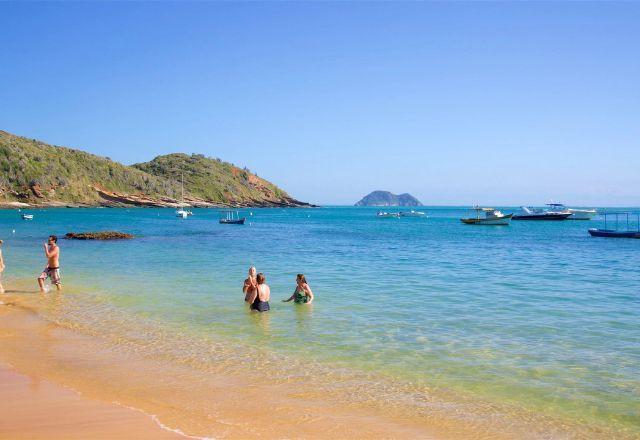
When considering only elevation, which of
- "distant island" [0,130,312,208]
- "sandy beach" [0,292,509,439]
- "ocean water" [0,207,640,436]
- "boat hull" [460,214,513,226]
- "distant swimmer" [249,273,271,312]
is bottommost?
"ocean water" [0,207,640,436]

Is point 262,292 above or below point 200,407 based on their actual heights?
above

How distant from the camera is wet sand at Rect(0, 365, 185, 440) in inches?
257

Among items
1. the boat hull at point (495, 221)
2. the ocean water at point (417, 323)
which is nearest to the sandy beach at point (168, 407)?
the ocean water at point (417, 323)

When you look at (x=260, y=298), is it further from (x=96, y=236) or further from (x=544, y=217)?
(x=544, y=217)

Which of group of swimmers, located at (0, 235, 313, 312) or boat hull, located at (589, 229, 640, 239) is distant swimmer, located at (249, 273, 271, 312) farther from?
boat hull, located at (589, 229, 640, 239)

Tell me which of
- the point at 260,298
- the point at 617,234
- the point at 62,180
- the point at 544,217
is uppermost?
the point at 62,180

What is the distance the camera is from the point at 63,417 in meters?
7.08

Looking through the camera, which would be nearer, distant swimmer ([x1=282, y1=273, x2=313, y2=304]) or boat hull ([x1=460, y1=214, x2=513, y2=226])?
distant swimmer ([x1=282, y1=273, x2=313, y2=304])

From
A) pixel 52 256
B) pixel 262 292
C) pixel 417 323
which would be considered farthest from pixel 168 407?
pixel 52 256

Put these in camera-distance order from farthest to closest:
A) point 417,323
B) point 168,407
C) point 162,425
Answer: point 417,323, point 168,407, point 162,425

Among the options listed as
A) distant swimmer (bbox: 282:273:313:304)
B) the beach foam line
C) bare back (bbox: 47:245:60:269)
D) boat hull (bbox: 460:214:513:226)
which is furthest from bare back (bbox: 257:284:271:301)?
boat hull (bbox: 460:214:513:226)

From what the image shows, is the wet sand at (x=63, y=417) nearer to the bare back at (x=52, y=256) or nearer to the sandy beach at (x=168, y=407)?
the sandy beach at (x=168, y=407)

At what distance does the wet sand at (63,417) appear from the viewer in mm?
6535

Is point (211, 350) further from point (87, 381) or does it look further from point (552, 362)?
point (552, 362)
